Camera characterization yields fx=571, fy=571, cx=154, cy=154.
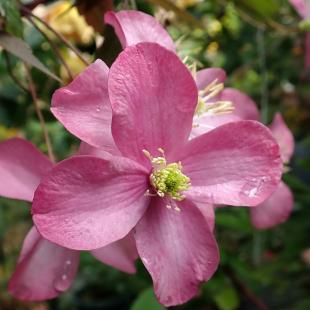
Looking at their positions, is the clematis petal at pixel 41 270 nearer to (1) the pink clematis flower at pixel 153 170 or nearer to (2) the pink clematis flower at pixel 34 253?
(2) the pink clematis flower at pixel 34 253

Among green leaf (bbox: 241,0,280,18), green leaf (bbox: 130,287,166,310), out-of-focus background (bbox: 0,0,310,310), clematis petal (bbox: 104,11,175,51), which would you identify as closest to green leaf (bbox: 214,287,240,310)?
out-of-focus background (bbox: 0,0,310,310)

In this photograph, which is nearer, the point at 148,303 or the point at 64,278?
the point at 64,278

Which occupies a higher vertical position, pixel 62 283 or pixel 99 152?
pixel 99 152

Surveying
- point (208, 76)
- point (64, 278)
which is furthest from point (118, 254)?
point (208, 76)

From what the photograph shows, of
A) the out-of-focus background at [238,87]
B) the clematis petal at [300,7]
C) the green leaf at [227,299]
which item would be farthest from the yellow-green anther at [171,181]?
the green leaf at [227,299]

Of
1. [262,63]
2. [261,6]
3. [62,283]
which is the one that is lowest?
[262,63]

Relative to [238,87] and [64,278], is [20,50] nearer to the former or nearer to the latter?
[64,278]

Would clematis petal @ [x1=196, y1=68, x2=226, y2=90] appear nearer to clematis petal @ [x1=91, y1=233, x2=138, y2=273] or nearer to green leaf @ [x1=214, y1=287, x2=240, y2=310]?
clematis petal @ [x1=91, y1=233, x2=138, y2=273]
